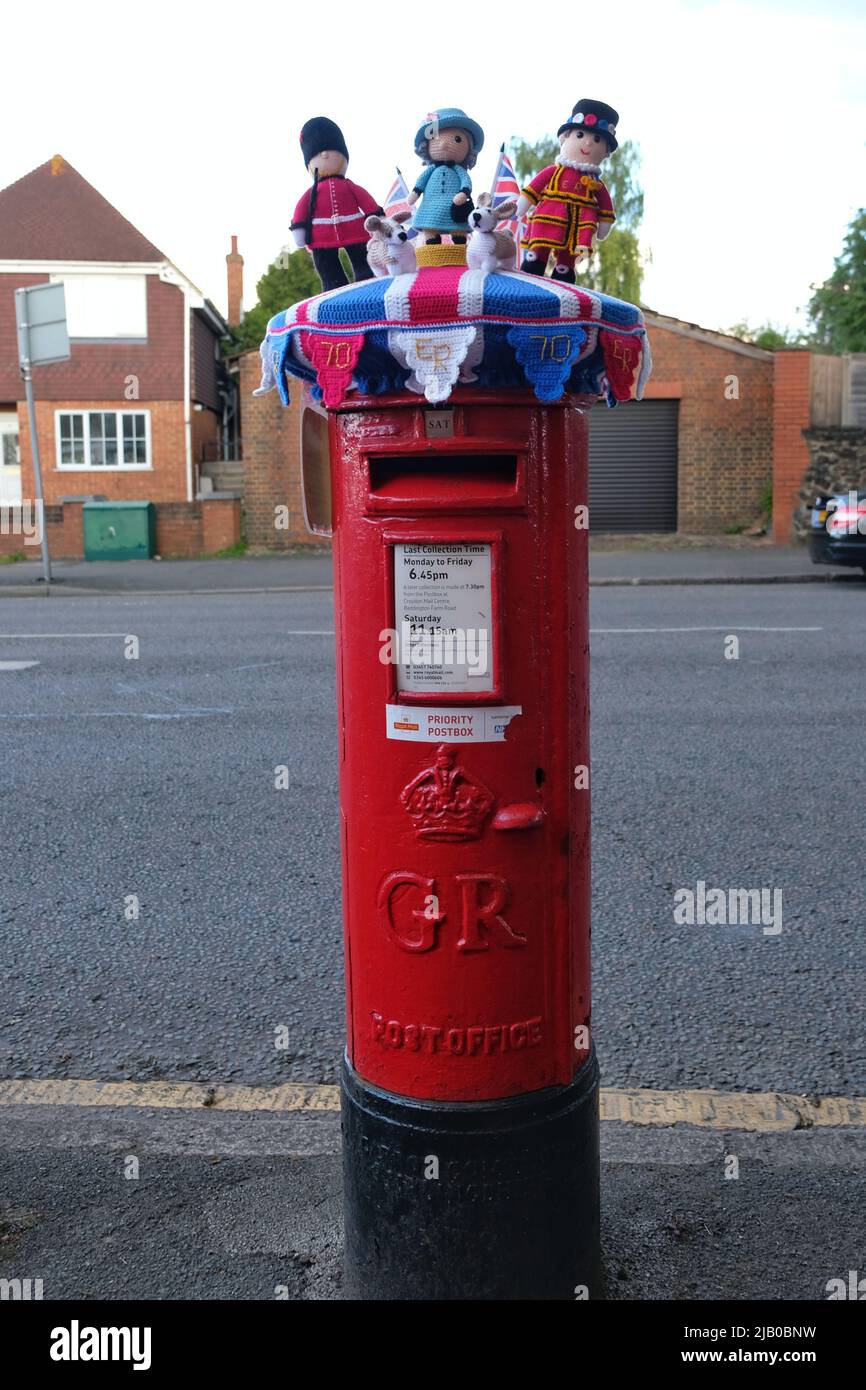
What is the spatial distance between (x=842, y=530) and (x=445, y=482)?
13.7 meters

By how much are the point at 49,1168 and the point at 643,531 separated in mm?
21987

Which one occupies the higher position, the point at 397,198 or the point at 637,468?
the point at 637,468

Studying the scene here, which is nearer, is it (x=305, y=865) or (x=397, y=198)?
(x=397, y=198)

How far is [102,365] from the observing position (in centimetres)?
3009

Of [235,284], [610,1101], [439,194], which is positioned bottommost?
[610,1101]

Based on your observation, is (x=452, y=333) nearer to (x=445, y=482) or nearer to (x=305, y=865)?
(x=445, y=482)

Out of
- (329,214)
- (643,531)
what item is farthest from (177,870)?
(643,531)

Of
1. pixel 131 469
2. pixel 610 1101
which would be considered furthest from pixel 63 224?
pixel 610 1101

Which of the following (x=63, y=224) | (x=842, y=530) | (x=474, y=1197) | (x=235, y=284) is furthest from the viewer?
(x=235, y=284)

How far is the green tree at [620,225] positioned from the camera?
124 ft

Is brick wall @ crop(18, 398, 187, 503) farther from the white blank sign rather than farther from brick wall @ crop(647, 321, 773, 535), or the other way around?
the white blank sign

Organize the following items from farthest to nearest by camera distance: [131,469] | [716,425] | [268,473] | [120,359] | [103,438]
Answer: [120,359], [103,438], [131,469], [268,473], [716,425]

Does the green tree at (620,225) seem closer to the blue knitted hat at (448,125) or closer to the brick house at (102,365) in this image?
the brick house at (102,365)

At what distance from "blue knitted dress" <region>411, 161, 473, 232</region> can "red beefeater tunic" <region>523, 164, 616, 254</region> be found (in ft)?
0.61
